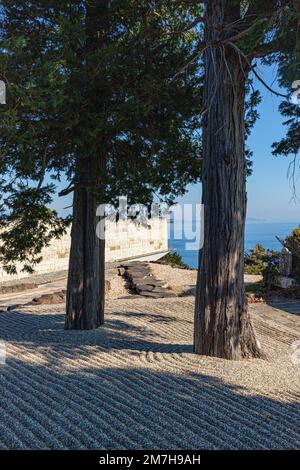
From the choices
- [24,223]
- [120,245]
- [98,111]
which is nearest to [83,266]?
[24,223]

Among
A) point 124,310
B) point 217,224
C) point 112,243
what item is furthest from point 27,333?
point 112,243

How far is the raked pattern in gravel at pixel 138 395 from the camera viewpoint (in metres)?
3.14

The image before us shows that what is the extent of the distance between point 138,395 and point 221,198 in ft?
8.75

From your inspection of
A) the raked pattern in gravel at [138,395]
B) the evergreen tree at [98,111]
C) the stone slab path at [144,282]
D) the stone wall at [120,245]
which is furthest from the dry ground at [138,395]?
the stone wall at [120,245]

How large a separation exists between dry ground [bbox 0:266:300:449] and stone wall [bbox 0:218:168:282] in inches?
310

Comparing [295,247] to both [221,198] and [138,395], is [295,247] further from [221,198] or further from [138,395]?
[138,395]

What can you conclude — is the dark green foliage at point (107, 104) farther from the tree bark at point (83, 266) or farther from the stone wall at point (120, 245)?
the stone wall at point (120, 245)

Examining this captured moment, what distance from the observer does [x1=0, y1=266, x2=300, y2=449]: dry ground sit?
3137 mm

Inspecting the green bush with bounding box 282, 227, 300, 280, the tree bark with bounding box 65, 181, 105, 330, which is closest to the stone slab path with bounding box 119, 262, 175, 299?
the green bush with bounding box 282, 227, 300, 280

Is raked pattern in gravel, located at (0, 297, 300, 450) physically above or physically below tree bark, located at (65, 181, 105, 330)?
below

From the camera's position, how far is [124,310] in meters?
9.25

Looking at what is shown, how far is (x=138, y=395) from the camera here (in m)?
3.94

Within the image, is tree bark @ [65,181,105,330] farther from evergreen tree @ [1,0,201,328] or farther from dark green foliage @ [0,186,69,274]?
dark green foliage @ [0,186,69,274]

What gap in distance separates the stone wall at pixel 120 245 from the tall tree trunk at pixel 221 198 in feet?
28.5
